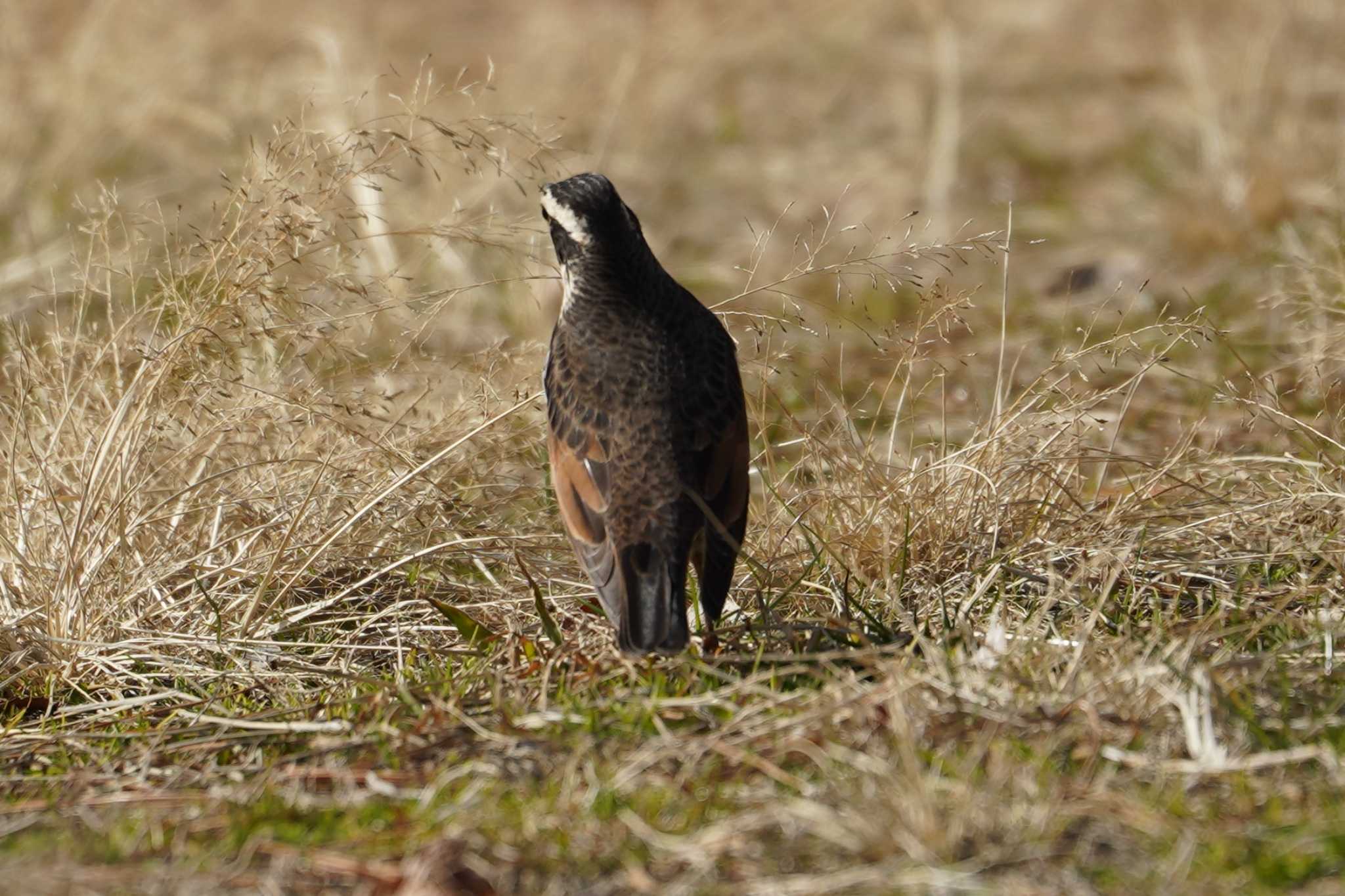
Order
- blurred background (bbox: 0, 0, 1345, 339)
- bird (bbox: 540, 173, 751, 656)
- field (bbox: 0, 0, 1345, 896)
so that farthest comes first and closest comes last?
blurred background (bbox: 0, 0, 1345, 339) < bird (bbox: 540, 173, 751, 656) < field (bbox: 0, 0, 1345, 896)

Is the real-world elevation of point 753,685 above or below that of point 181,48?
below

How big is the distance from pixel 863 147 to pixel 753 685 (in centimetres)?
779

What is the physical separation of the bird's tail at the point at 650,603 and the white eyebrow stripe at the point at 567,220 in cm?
87

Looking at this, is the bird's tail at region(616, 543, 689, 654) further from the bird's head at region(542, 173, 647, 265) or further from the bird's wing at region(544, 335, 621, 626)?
the bird's head at region(542, 173, 647, 265)

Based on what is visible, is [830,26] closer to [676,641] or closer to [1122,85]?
[1122,85]

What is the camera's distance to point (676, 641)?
3701mm

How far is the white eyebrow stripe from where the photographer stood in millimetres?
4191

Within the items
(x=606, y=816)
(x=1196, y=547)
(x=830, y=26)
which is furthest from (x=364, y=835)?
(x=830, y=26)

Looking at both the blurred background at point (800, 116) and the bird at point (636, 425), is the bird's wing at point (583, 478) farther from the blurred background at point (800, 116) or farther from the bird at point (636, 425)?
the blurred background at point (800, 116)

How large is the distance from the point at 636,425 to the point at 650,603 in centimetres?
51

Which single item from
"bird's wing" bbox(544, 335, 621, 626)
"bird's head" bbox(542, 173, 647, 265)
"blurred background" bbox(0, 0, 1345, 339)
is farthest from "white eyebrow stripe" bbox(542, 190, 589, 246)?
"blurred background" bbox(0, 0, 1345, 339)

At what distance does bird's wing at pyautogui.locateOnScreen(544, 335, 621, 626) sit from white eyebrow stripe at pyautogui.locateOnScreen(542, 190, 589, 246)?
14.0 inches

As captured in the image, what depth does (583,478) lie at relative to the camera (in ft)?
13.3

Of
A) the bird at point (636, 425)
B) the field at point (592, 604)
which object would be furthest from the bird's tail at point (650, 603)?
the field at point (592, 604)
